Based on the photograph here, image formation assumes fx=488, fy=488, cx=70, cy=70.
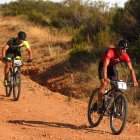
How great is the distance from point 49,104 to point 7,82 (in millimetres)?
1317

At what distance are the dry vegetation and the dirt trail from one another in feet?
3.62

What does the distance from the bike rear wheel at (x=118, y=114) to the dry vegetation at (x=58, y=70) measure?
1712 mm

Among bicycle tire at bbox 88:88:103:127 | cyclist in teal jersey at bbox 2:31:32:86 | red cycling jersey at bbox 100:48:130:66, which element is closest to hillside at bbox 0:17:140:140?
bicycle tire at bbox 88:88:103:127

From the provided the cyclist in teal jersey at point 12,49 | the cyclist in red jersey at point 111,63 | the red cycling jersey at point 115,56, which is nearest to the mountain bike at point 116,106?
the cyclist in red jersey at point 111,63

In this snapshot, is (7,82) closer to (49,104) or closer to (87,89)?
(49,104)

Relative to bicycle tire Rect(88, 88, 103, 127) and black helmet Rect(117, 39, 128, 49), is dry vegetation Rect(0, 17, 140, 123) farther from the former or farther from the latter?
black helmet Rect(117, 39, 128, 49)

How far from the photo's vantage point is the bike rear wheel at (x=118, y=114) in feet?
31.9

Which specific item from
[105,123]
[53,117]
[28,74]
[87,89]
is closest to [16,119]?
[53,117]

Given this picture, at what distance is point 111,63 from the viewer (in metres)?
10.3

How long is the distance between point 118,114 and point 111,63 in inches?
44.3

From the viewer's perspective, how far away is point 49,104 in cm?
1328

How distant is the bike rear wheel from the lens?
9.72 metres

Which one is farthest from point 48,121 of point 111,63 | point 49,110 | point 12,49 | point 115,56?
point 12,49

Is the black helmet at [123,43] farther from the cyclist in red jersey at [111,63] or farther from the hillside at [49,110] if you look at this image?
the hillside at [49,110]
